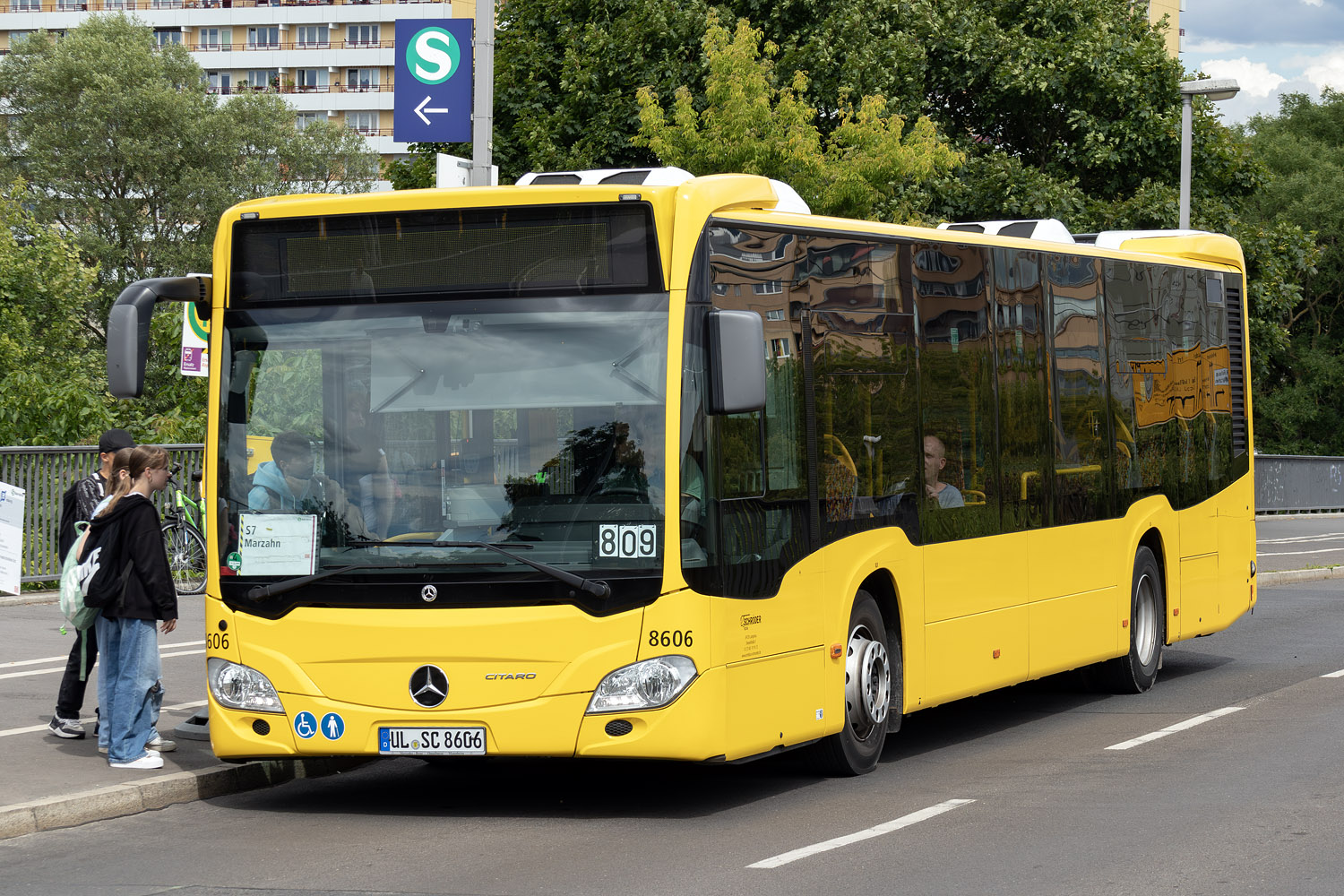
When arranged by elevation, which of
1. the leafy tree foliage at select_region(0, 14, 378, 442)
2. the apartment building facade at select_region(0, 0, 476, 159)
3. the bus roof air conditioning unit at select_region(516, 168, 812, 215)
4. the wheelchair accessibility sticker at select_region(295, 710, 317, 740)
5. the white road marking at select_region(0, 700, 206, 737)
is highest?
the apartment building facade at select_region(0, 0, 476, 159)

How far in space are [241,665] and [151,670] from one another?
109 centimetres

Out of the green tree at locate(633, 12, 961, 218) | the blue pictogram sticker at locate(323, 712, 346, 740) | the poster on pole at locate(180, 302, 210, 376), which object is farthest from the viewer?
the green tree at locate(633, 12, 961, 218)

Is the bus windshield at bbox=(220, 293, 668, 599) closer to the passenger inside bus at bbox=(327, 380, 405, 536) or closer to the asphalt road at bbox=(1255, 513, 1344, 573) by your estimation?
the passenger inside bus at bbox=(327, 380, 405, 536)

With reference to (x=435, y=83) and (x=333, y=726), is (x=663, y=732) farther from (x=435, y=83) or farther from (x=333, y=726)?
(x=435, y=83)

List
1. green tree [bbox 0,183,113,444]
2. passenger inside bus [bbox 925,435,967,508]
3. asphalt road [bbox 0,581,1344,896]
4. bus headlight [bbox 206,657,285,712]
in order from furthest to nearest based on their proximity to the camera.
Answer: green tree [bbox 0,183,113,444] < passenger inside bus [bbox 925,435,967,508] < bus headlight [bbox 206,657,285,712] < asphalt road [bbox 0,581,1344,896]

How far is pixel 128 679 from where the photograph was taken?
31.3ft

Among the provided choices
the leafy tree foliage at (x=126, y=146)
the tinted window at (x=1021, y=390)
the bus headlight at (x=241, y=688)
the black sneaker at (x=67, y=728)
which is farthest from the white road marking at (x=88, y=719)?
the leafy tree foliage at (x=126, y=146)

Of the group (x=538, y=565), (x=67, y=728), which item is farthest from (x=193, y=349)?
(x=538, y=565)

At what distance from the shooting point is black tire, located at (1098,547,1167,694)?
13.9 metres

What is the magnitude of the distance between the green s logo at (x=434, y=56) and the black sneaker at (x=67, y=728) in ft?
19.2

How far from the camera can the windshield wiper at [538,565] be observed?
8250 millimetres

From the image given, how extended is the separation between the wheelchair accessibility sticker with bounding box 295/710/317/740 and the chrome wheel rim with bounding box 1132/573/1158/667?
7296 mm

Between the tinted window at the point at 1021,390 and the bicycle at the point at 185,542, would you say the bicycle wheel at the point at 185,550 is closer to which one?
the bicycle at the point at 185,542

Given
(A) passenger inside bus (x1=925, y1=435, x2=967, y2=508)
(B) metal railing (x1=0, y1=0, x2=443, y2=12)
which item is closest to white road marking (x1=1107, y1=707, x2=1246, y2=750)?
(A) passenger inside bus (x1=925, y1=435, x2=967, y2=508)
